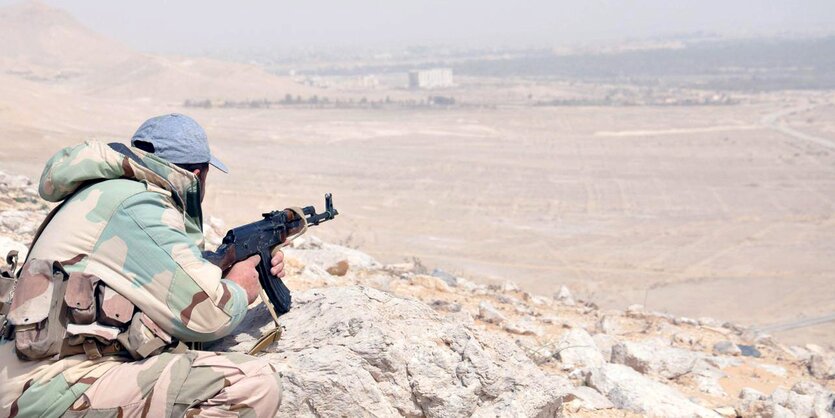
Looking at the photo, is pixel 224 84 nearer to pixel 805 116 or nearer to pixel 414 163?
pixel 414 163

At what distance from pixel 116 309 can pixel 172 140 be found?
2.21 ft

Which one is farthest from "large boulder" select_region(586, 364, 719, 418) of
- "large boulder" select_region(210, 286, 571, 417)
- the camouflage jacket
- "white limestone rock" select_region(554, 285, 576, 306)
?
"white limestone rock" select_region(554, 285, 576, 306)

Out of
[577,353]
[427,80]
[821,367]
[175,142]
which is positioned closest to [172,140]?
[175,142]

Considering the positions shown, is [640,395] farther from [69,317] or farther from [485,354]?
[69,317]

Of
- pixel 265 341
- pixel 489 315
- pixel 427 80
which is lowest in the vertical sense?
pixel 427 80

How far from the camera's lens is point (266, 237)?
3.39 metres

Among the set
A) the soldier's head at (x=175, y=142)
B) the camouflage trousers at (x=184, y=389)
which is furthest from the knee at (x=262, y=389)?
the soldier's head at (x=175, y=142)

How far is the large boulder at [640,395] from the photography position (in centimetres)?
505

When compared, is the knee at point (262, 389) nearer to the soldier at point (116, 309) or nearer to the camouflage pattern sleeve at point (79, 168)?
the soldier at point (116, 309)

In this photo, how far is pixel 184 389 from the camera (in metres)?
2.77

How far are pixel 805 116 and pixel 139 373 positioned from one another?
2186 inches

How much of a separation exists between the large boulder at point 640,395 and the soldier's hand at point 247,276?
2.67m

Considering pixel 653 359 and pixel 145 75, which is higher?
pixel 145 75

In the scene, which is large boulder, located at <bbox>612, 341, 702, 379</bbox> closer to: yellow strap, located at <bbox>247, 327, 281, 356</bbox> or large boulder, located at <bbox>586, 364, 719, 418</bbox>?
large boulder, located at <bbox>586, 364, 719, 418</bbox>
